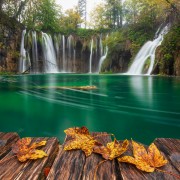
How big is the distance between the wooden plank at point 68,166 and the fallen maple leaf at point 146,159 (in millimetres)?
302

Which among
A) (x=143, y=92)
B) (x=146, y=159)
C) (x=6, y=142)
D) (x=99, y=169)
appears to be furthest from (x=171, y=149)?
(x=143, y=92)

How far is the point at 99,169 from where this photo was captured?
1.22m

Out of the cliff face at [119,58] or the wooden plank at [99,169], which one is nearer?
the wooden plank at [99,169]

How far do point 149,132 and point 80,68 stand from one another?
3209 cm

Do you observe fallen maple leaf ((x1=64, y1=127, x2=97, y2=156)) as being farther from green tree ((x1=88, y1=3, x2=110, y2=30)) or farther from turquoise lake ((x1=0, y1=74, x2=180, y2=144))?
green tree ((x1=88, y1=3, x2=110, y2=30))

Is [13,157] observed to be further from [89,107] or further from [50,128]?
[89,107]

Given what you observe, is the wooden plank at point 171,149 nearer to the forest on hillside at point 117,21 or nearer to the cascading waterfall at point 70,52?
the forest on hillside at point 117,21

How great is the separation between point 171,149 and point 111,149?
49 cm

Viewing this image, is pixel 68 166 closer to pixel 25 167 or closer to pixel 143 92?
pixel 25 167

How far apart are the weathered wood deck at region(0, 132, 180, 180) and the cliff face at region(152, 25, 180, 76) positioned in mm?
16714

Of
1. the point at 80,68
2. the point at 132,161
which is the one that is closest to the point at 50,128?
the point at 132,161

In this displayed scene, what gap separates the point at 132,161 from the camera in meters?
1.28

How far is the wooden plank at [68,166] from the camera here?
1141 mm

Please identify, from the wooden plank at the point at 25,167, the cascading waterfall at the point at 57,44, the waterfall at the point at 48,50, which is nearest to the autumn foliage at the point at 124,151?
the wooden plank at the point at 25,167
